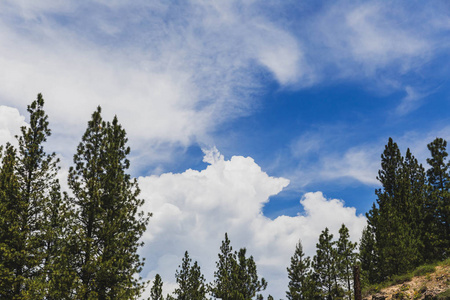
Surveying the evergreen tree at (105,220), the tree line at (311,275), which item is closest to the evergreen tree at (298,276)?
the tree line at (311,275)

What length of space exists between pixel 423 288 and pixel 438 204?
1643 centimetres

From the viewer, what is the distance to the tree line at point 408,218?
1378 inches

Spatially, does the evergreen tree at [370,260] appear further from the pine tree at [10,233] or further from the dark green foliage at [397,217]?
the pine tree at [10,233]

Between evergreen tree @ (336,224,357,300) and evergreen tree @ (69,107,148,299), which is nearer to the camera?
evergreen tree @ (69,107,148,299)

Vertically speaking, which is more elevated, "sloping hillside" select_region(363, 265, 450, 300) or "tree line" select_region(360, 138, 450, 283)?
"tree line" select_region(360, 138, 450, 283)

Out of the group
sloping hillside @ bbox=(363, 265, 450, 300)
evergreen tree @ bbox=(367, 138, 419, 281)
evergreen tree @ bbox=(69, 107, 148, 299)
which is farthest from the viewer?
evergreen tree @ bbox=(367, 138, 419, 281)

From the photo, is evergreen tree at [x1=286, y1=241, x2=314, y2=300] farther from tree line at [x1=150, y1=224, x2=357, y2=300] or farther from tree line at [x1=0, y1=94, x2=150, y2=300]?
tree line at [x1=0, y1=94, x2=150, y2=300]

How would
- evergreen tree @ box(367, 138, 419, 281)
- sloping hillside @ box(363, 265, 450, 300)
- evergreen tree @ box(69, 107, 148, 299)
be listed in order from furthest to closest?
1. evergreen tree @ box(367, 138, 419, 281)
2. sloping hillside @ box(363, 265, 450, 300)
3. evergreen tree @ box(69, 107, 148, 299)

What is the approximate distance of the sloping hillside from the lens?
24.7 m

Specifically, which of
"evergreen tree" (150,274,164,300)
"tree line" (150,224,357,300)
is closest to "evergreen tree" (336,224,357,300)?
"tree line" (150,224,357,300)

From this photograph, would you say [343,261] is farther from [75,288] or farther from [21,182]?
[21,182]

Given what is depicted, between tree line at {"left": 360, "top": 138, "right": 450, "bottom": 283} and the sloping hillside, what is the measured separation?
465cm

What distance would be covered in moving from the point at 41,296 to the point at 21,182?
808 centimetres

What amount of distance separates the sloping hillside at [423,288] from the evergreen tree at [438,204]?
9.19 meters
